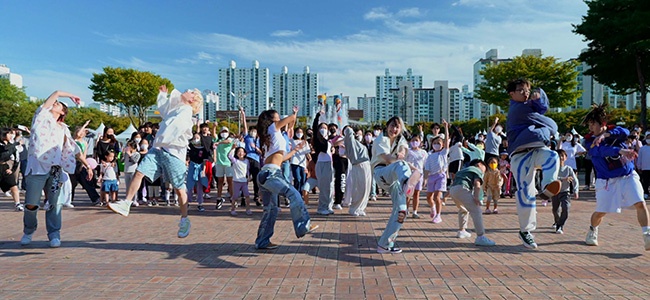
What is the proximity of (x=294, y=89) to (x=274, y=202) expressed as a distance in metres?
136

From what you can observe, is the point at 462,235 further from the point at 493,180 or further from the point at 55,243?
the point at 55,243

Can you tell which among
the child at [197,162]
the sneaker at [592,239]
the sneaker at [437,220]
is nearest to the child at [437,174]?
the sneaker at [437,220]

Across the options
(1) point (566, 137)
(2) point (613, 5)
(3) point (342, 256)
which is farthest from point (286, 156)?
(2) point (613, 5)

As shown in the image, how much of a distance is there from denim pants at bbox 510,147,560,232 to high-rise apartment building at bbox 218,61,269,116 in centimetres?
11974

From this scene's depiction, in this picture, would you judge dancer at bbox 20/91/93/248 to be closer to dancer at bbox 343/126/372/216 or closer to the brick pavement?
the brick pavement

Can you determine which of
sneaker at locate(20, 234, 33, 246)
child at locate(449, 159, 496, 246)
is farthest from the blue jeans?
sneaker at locate(20, 234, 33, 246)

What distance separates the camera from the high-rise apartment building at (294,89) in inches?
5453

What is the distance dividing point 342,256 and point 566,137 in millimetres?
11735

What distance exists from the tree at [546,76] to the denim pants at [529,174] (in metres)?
32.1

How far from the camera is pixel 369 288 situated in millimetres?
4422

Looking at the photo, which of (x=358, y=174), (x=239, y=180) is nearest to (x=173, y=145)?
(x=239, y=180)

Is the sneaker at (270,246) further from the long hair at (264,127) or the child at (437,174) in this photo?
the child at (437,174)

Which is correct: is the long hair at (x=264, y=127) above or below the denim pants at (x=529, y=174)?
above

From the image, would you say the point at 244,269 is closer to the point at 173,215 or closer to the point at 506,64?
the point at 173,215
